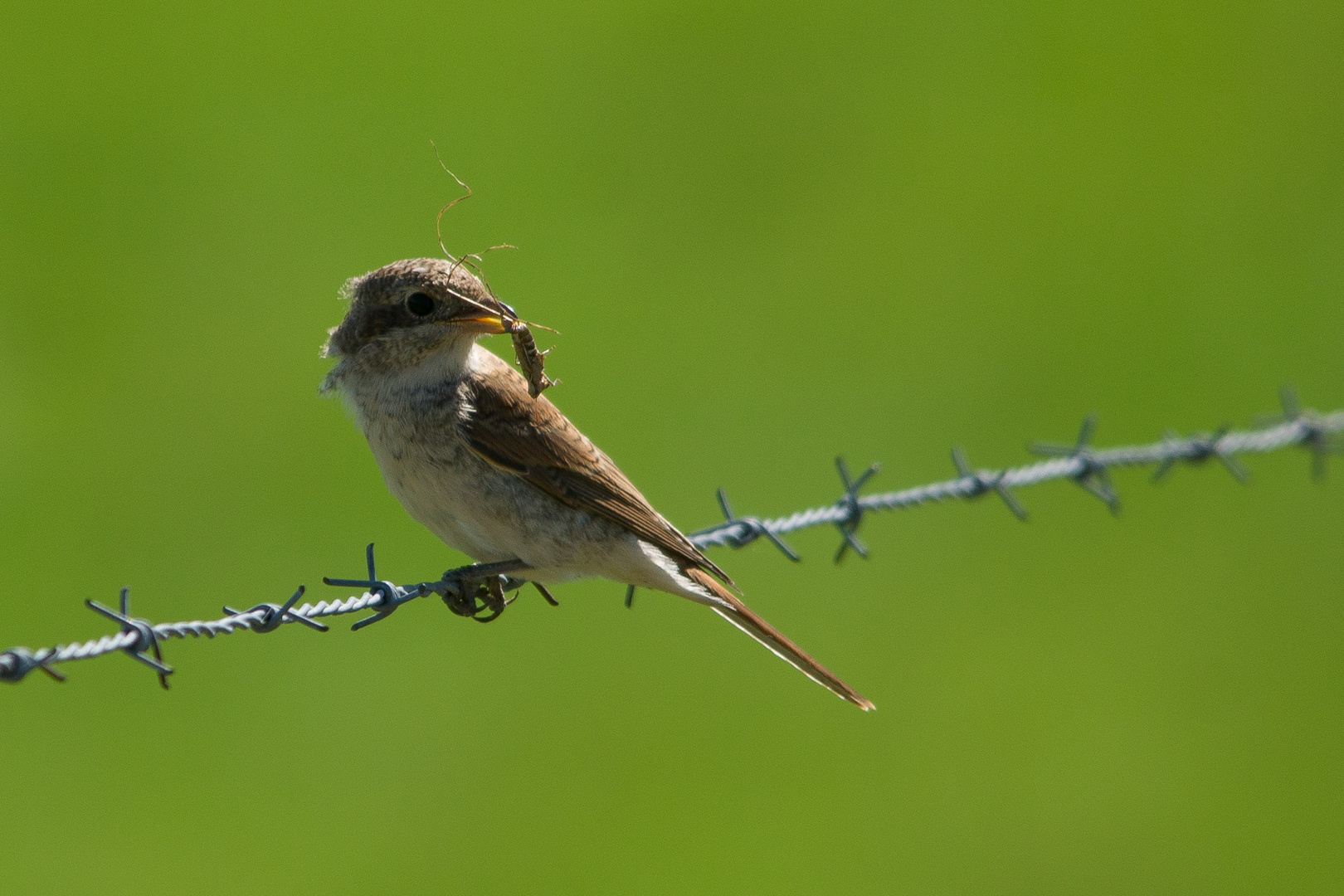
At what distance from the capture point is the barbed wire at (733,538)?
2840 mm

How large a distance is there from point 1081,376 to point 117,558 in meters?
6.74

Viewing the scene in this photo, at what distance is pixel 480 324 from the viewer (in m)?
4.37

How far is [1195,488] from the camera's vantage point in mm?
10000

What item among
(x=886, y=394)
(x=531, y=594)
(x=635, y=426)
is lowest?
(x=531, y=594)

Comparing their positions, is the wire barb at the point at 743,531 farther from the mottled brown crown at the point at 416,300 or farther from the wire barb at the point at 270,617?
the wire barb at the point at 270,617

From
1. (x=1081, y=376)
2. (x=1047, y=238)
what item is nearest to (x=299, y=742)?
(x=1081, y=376)

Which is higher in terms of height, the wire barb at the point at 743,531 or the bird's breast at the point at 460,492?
the wire barb at the point at 743,531

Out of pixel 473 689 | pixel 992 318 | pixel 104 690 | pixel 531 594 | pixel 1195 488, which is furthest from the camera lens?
pixel 992 318

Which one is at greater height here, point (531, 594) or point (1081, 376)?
point (1081, 376)

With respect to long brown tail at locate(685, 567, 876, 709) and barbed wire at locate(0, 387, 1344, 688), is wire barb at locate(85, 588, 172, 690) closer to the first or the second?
barbed wire at locate(0, 387, 1344, 688)

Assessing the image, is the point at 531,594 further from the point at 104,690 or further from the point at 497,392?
the point at 497,392

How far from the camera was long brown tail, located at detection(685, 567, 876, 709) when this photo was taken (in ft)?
15.0

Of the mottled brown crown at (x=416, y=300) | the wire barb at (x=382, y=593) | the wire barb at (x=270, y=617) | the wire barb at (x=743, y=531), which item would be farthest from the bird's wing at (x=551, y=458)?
the wire barb at (x=270, y=617)

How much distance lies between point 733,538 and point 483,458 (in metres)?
0.86
